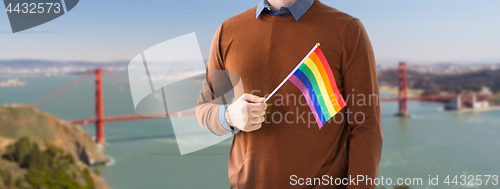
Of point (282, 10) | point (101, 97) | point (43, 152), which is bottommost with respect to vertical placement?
point (43, 152)

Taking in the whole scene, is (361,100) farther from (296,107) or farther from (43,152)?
(43,152)

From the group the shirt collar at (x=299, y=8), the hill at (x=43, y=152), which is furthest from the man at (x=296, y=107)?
the hill at (x=43, y=152)

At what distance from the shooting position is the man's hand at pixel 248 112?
82 centimetres

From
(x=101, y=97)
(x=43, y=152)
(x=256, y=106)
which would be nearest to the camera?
(x=256, y=106)

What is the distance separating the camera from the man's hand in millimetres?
815

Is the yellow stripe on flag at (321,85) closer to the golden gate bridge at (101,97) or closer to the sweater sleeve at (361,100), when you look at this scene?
the sweater sleeve at (361,100)

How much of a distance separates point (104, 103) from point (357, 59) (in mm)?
15684

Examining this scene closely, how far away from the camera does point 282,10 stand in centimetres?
90

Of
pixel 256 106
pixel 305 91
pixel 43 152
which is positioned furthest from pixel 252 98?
pixel 43 152

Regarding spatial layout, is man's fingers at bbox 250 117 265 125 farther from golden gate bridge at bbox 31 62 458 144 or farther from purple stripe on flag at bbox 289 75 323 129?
golden gate bridge at bbox 31 62 458 144

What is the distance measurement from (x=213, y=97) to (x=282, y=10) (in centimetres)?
33

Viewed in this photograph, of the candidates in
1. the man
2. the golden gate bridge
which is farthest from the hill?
the man

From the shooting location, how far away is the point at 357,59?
0.81 meters

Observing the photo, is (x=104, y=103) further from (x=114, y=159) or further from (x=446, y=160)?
(x=446, y=160)
